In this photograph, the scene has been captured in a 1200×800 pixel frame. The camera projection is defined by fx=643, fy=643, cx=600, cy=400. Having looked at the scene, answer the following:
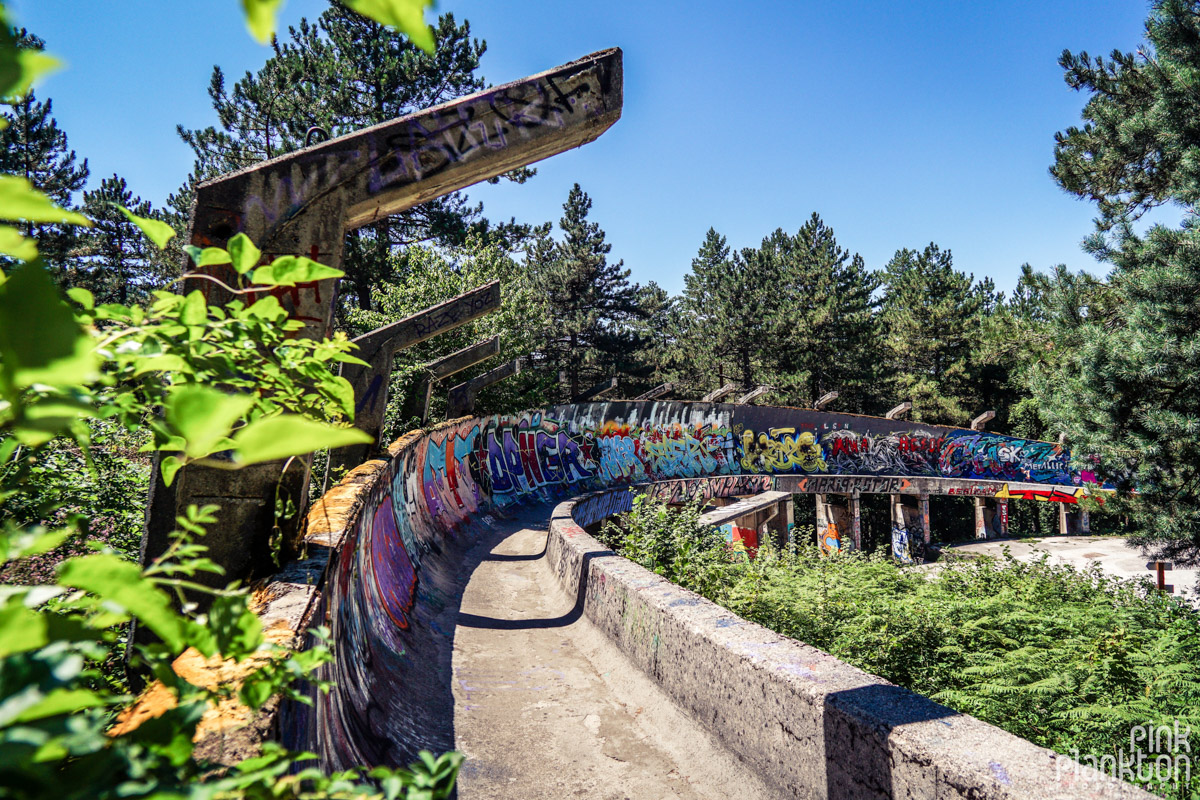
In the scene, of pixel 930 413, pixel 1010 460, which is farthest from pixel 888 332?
pixel 1010 460

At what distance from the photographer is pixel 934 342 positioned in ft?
132

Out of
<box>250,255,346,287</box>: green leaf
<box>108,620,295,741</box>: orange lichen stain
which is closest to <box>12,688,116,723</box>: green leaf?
<box>250,255,346,287</box>: green leaf

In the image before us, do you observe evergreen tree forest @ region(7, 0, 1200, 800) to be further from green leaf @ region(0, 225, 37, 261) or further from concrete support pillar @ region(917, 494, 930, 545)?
concrete support pillar @ region(917, 494, 930, 545)

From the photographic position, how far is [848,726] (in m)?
2.51

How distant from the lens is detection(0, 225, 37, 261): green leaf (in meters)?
0.63

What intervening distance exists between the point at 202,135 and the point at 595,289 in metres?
24.9

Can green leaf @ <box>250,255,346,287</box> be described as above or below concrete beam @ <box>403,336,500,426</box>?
below

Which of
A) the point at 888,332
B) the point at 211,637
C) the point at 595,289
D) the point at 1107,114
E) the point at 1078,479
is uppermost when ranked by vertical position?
the point at 595,289

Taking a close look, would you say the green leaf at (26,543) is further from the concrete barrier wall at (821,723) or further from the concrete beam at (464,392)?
the concrete beam at (464,392)

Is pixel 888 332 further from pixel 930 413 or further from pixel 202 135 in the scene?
pixel 202 135

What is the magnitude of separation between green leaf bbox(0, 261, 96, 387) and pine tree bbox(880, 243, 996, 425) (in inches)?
1707

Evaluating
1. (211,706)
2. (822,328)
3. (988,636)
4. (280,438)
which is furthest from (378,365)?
(822,328)

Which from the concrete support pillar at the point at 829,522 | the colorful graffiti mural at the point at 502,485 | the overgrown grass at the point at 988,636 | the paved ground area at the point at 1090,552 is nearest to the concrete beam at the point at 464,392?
the colorful graffiti mural at the point at 502,485

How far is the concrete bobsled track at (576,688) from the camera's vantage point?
2.34 metres
